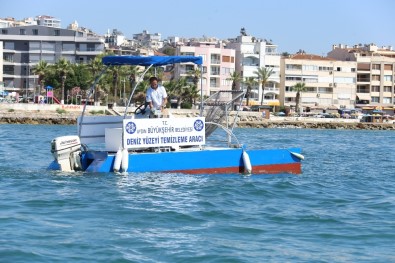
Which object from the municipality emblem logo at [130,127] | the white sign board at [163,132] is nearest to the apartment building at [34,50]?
the white sign board at [163,132]

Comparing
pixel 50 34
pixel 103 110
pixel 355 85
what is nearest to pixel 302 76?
pixel 355 85

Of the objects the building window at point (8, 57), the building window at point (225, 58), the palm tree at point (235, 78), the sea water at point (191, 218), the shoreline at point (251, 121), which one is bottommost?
the shoreline at point (251, 121)

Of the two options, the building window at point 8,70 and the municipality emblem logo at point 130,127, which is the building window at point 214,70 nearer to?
the building window at point 8,70

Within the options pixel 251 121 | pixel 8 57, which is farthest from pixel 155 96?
pixel 8 57

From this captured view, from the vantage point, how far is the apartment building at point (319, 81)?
123 meters

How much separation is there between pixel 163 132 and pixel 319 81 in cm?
10486

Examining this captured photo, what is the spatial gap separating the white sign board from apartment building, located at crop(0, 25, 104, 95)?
292 feet

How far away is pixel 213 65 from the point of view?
11488 centimetres

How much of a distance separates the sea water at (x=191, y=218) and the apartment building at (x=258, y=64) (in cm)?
9636

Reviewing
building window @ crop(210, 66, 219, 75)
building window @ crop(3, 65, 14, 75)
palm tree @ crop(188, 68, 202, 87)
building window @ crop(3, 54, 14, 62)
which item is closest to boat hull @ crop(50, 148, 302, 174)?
palm tree @ crop(188, 68, 202, 87)

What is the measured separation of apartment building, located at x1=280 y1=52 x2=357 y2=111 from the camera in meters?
123

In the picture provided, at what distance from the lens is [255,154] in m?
23.0

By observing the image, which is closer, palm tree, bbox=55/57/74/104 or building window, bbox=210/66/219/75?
palm tree, bbox=55/57/74/104

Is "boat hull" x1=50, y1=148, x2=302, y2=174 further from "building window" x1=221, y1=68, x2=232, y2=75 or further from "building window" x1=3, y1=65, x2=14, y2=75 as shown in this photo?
"building window" x1=221, y1=68, x2=232, y2=75
